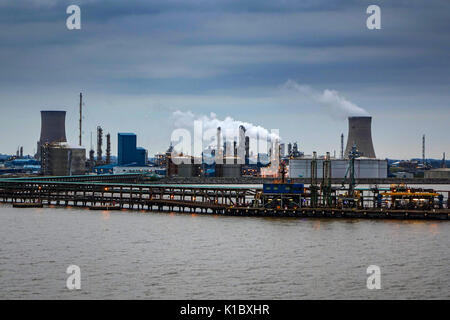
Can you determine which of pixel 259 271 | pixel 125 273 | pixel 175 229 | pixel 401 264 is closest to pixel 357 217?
pixel 175 229

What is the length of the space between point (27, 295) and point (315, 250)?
28099 mm

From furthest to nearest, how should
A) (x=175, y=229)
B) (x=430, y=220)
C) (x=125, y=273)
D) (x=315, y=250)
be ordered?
1. (x=430, y=220)
2. (x=175, y=229)
3. (x=315, y=250)
4. (x=125, y=273)

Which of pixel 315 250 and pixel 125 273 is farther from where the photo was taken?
pixel 315 250

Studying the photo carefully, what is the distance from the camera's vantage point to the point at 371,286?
50.2 meters

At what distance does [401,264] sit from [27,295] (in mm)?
29460

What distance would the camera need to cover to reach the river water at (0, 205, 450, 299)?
4903 centimetres

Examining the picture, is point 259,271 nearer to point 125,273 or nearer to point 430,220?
point 125,273

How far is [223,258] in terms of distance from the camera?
6122 cm

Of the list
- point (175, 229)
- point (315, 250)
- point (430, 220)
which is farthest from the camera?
point (430, 220)

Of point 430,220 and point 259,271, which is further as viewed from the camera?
point 430,220

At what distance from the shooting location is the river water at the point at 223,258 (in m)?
49.0
